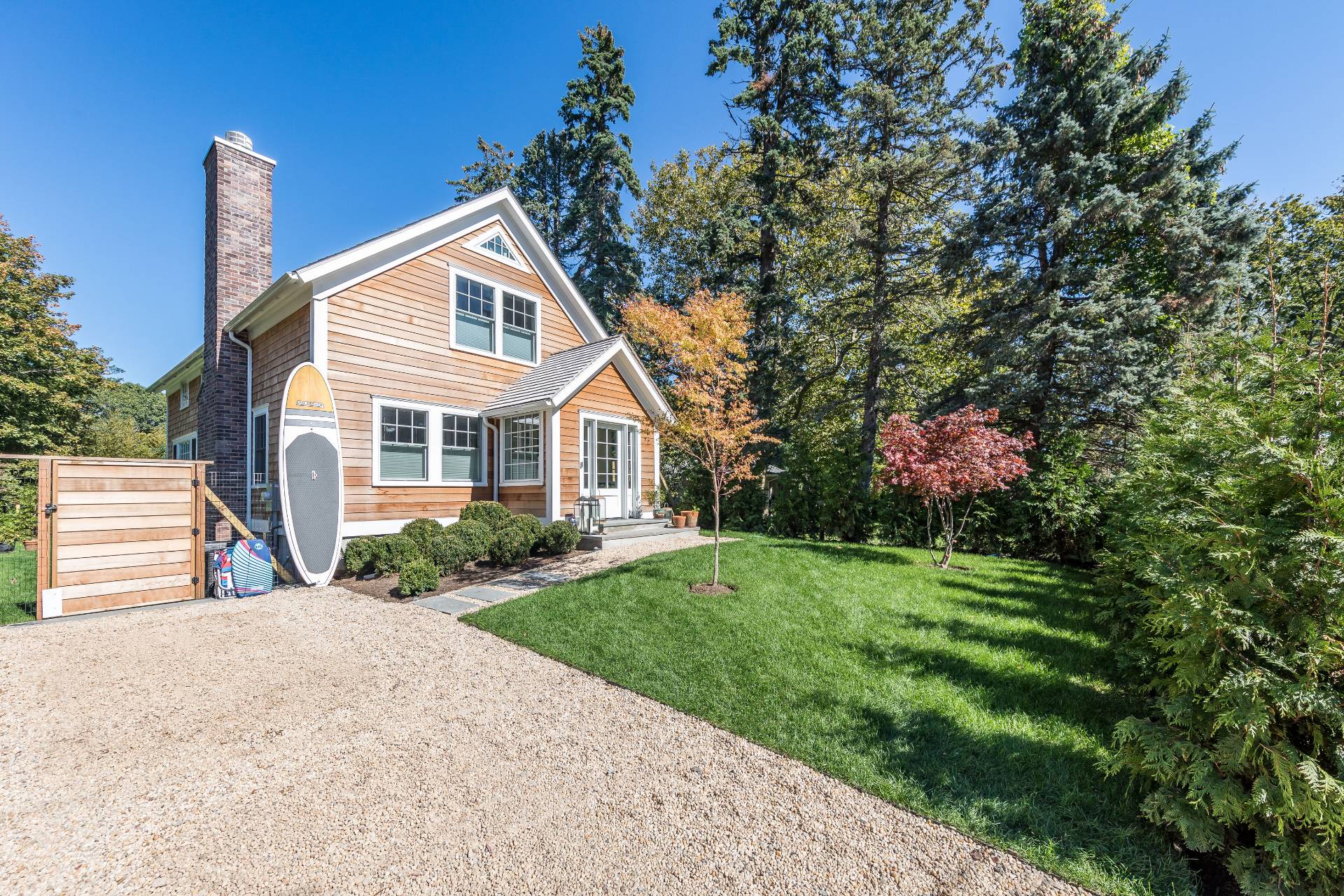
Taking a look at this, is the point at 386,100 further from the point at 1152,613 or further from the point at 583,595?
the point at 1152,613

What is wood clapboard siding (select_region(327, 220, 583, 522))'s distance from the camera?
904 cm

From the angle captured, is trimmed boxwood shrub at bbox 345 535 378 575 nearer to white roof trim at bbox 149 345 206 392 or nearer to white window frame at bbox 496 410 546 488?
white window frame at bbox 496 410 546 488

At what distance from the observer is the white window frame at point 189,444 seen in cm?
1263

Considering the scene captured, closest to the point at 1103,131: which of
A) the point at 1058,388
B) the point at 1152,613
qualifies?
the point at 1058,388

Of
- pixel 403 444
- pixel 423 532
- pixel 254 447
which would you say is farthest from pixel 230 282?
pixel 423 532

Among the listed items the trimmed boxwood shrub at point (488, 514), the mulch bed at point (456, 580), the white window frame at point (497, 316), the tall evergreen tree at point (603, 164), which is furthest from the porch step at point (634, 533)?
the tall evergreen tree at point (603, 164)

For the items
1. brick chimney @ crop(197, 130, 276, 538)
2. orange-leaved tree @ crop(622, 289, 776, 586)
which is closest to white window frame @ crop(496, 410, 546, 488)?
orange-leaved tree @ crop(622, 289, 776, 586)

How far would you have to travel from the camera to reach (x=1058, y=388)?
10562 mm

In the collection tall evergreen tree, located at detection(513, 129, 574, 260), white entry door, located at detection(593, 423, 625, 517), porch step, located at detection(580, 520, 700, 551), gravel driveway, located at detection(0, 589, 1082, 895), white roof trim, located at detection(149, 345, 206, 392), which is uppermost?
tall evergreen tree, located at detection(513, 129, 574, 260)

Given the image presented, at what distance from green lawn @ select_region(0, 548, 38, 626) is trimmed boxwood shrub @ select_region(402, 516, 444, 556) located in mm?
4153

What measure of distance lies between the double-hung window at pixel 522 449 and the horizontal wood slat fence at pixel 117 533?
16.2 ft

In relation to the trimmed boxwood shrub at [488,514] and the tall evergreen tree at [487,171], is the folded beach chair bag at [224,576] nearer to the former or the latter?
the trimmed boxwood shrub at [488,514]

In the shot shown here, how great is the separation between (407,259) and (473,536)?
5.85 m

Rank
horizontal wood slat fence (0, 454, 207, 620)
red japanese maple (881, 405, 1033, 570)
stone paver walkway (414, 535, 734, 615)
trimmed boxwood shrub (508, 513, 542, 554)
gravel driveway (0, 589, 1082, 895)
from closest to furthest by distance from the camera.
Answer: gravel driveway (0, 589, 1082, 895)
horizontal wood slat fence (0, 454, 207, 620)
stone paver walkway (414, 535, 734, 615)
red japanese maple (881, 405, 1033, 570)
trimmed boxwood shrub (508, 513, 542, 554)
